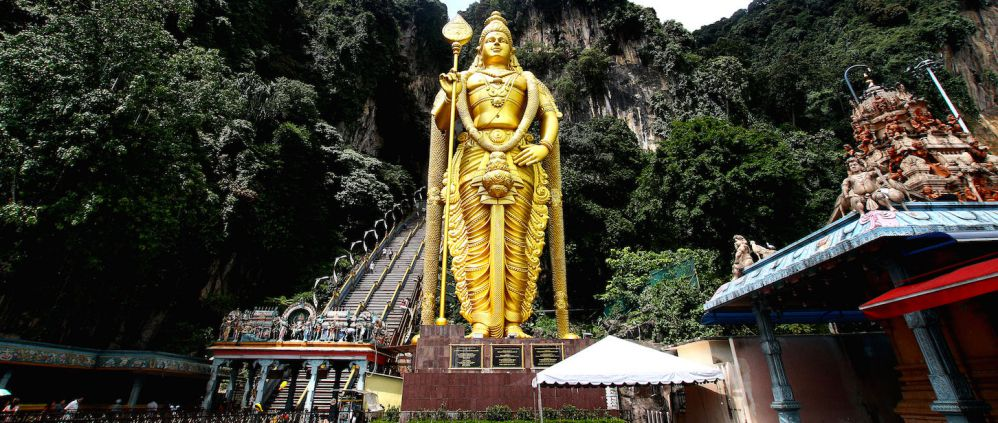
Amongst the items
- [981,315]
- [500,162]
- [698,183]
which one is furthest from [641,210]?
[981,315]

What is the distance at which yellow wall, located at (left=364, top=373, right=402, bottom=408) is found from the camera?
26.2 ft

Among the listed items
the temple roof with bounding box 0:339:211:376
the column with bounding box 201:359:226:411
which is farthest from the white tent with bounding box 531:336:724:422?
the temple roof with bounding box 0:339:211:376

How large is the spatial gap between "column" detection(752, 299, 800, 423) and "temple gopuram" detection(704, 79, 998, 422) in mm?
10

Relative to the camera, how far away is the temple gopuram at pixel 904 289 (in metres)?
3.31

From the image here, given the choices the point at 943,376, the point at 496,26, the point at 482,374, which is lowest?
the point at 943,376

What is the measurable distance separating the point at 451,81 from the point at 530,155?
5.83 feet

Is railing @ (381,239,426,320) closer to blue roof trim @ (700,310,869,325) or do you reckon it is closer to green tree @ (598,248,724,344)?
green tree @ (598,248,724,344)

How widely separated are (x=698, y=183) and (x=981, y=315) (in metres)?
11.4

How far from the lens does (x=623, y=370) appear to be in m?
4.66

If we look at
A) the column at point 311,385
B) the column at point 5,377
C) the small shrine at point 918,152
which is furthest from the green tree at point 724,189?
the column at point 5,377

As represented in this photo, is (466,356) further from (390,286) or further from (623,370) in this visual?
(390,286)

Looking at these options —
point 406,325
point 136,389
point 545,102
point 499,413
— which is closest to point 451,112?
point 545,102

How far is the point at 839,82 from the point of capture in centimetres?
2248

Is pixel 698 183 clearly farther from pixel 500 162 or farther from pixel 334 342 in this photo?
pixel 334 342
